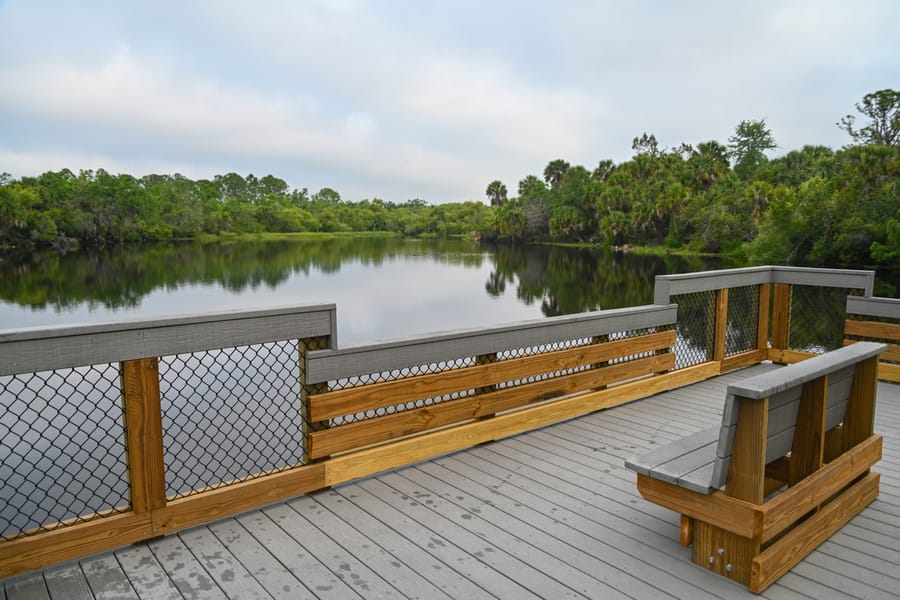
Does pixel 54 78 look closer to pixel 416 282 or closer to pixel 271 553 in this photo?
pixel 416 282

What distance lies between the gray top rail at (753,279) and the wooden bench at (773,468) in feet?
6.66

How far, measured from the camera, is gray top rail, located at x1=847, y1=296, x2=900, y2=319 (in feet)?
16.4

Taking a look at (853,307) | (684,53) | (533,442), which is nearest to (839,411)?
(533,442)

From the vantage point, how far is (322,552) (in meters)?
2.40

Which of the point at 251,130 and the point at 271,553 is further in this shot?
the point at 251,130

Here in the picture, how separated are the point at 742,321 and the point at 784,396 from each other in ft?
42.3

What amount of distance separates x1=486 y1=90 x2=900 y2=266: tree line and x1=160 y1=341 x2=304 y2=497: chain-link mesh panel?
90.0ft

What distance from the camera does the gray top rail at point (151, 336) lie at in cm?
213

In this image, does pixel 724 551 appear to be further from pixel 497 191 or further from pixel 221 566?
pixel 497 191

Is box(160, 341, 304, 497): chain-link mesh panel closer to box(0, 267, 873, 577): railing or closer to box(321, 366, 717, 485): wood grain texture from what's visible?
box(0, 267, 873, 577): railing

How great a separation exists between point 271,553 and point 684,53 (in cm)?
3143

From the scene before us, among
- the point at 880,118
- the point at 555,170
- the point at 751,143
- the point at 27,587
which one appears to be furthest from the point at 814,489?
the point at 555,170

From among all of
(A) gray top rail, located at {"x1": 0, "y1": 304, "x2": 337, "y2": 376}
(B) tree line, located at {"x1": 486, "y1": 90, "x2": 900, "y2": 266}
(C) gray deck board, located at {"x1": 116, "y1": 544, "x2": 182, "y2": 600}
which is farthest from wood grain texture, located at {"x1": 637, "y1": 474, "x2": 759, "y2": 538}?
(B) tree line, located at {"x1": 486, "y1": 90, "x2": 900, "y2": 266}

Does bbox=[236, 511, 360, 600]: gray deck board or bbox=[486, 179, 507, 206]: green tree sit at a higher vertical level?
bbox=[486, 179, 507, 206]: green tree
